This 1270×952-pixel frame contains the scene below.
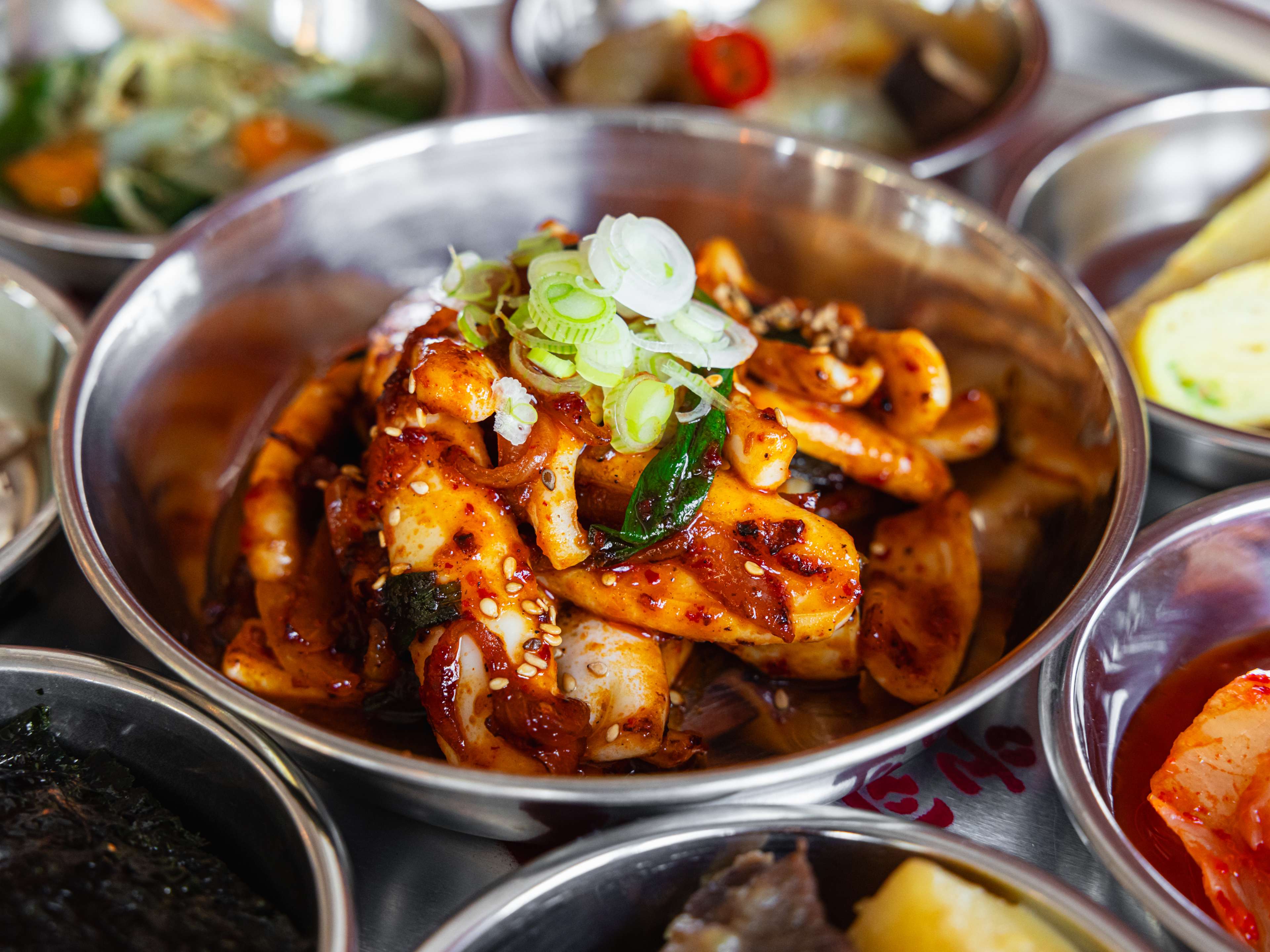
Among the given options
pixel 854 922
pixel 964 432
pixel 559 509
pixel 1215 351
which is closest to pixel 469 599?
pixel 559 509

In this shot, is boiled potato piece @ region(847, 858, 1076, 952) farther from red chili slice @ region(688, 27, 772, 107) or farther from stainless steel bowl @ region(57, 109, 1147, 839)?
red chili slice @ region(688, 27, 772, 107)

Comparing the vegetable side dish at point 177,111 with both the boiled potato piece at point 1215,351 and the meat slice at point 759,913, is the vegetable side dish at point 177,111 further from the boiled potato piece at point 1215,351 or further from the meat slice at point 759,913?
the meat slice at point 759,913

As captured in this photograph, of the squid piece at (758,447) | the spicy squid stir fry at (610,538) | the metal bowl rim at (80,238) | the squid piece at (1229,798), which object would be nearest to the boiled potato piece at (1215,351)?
the spicy squid stir fry at (610,538)

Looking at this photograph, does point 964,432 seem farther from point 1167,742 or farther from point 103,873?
point 103,873

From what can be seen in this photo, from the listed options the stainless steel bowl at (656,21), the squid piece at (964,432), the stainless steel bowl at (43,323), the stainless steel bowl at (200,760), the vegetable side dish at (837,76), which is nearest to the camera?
the stainless steel bowl at (200,760)

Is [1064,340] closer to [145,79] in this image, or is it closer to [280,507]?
[280,507]
